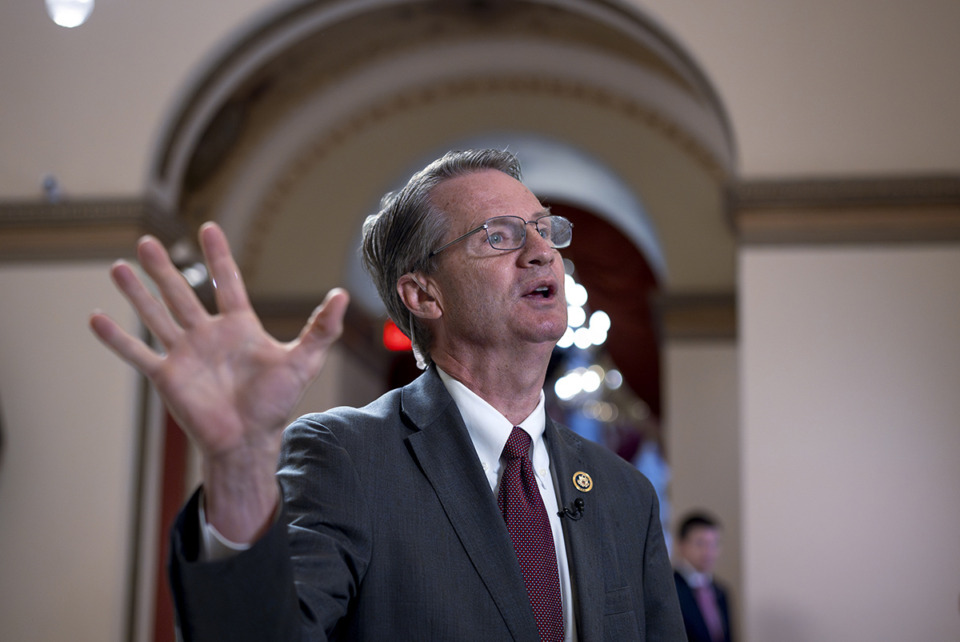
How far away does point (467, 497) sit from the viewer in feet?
5.60

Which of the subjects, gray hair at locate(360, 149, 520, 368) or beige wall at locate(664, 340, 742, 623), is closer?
gray hair at locate(360, 149, 520, 368)

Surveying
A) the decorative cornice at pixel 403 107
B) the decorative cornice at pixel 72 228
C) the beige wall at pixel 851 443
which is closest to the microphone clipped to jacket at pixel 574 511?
the beige wall at pixel 851 443

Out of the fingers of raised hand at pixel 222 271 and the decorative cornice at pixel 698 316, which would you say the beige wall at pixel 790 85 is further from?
the fingers of raised hand at pixel 222 271

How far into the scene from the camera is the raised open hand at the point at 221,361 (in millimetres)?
1194

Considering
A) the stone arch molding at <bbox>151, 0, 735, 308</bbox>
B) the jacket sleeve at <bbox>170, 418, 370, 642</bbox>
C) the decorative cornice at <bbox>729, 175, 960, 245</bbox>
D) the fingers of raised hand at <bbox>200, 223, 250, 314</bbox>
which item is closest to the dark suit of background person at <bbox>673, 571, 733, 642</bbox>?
the decorative cornice at <bbox>729, 175, 960, 245</bbox>

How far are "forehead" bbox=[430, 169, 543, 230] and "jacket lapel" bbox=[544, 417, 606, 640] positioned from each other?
1.33 feet

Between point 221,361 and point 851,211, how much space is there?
17.4 feet

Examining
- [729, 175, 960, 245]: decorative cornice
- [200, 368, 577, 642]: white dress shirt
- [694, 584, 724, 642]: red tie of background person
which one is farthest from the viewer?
[694, 584, 724, 642]: red tie of background person

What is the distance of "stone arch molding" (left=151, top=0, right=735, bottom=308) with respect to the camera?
8773 mm

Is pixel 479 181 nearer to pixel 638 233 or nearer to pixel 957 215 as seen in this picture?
pixel 957 215

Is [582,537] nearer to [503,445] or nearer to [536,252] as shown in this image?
[503,445]

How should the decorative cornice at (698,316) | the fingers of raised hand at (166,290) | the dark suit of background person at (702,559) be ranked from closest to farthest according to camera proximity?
the fingers of raised hand at (166,290) → the dark suit of background person at (702,559) → the decorative cornice at (698,316)

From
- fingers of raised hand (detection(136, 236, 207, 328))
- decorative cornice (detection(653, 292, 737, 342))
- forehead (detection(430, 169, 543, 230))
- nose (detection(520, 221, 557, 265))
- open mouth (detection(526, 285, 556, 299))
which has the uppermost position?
decorative cornice (detection(653, 292, 737, 342))

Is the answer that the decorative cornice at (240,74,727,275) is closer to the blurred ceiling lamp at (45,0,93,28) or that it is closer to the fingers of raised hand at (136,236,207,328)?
the blurred ceiling lamp at (45,0,93,28)
